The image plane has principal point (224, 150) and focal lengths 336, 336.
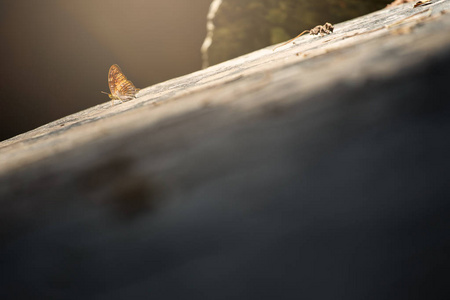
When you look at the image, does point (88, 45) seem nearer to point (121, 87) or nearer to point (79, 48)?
point (79, 48)

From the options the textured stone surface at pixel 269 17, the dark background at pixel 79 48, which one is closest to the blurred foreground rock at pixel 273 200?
the textured stone surface at pixel 269 17

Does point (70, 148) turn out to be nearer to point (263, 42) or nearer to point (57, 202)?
point (57, 202)

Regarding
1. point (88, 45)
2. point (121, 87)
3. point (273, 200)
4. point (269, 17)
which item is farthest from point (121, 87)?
point (88, 45)

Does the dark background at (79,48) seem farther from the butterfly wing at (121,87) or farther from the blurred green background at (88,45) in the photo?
the butterfly wing at (121,87)

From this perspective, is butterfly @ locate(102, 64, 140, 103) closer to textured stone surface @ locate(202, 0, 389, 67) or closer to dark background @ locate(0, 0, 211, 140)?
textured stone surface @ locate(202, 0, 389, 67)

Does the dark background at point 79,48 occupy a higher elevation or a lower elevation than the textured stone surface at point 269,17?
higher

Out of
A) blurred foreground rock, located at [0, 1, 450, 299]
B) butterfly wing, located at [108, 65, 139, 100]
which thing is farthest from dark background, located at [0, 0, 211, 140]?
blurred foreground rock, located at [0, 1, 450, 299]

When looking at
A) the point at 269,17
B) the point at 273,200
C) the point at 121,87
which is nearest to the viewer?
the point at 273,200
